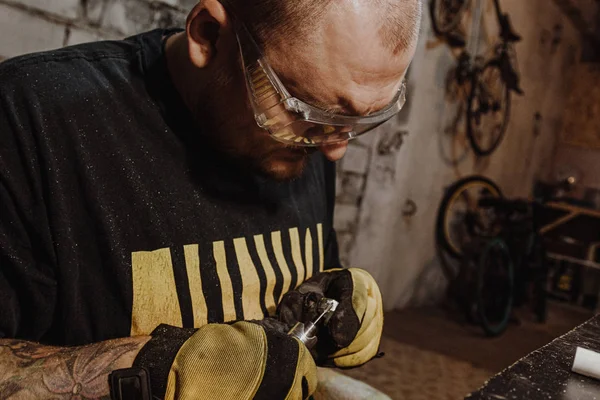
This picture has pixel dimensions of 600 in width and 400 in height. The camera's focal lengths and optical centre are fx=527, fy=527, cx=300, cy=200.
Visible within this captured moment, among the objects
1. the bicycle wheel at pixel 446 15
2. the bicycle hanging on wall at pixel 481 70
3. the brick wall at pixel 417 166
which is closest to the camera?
the brick wall at pixel 417 166

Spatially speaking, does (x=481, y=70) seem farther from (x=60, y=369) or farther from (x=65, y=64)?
(x=60, y=369)

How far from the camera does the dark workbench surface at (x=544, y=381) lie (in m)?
0.78

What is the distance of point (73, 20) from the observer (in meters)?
1.97

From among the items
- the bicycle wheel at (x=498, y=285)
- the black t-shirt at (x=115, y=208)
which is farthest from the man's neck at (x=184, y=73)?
the bicycle wheel at (x=498, y=285)

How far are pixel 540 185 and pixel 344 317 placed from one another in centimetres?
632

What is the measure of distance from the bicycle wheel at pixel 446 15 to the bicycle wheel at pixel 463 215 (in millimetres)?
1445

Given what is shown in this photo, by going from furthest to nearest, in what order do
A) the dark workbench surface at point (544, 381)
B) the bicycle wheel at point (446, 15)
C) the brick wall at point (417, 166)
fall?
the bicycle wheel at point (446, 15) → the brick wall at point (417, 166) → the dark workbench surface at point (544, 381)

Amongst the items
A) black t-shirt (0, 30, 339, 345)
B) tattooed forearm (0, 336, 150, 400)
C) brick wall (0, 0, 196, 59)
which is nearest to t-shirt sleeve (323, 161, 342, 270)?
black t-shirt (0, 30, 339, 345)

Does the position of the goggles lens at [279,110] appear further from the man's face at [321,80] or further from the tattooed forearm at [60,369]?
the tattooed forearm at [60,369]

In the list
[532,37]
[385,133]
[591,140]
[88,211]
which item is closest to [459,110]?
[385,133]

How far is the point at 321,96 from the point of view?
1.09 metres

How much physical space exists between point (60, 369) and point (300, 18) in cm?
82

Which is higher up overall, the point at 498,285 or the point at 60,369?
the point at 60,369

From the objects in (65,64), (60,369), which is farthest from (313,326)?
(65,64)
